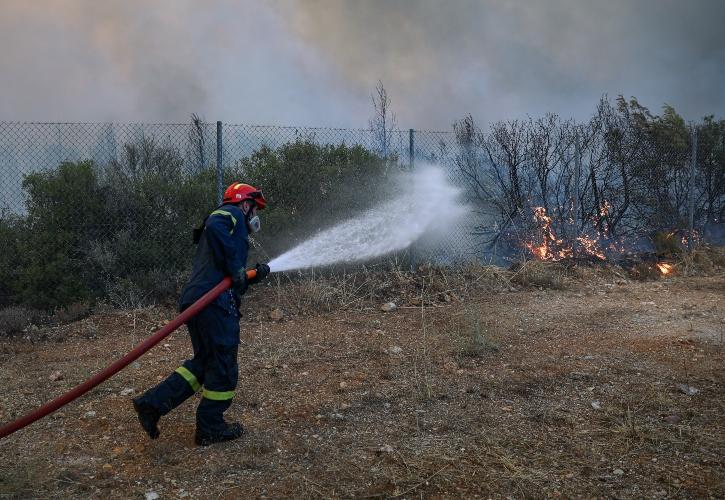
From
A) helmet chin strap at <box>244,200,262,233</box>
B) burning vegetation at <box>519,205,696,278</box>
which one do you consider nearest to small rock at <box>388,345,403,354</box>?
helmet chin strap at <box>244,200,262,233</box>

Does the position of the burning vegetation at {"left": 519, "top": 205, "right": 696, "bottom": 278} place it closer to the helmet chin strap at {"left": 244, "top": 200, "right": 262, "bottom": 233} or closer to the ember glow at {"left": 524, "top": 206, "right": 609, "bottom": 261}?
the ember glow at {"left": 524, "top": 206, "right": 609, "bottom": 261}

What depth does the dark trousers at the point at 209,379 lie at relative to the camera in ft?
12.6

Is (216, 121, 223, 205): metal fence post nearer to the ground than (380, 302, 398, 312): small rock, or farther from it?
farther from it

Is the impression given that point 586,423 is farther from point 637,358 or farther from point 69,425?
point 69,425

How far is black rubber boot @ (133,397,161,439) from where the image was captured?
12.5 ft

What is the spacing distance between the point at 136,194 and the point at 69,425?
4.13 metres

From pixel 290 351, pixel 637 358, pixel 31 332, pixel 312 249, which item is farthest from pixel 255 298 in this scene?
pixel 637 358

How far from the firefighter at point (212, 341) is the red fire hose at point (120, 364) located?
12cm

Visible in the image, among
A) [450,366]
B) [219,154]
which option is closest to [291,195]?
[219,154]

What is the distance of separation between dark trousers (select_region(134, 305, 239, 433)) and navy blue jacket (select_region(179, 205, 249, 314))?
0.12m

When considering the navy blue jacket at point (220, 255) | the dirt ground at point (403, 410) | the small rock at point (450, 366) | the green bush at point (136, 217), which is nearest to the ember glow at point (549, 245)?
the dirt ground at point (403, 410)

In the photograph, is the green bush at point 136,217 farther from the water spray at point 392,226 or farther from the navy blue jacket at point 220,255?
the navy blue jacket at point 220,255

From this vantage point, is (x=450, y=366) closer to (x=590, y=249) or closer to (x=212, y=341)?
(x=212, y=341)

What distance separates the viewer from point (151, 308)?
7160mm
